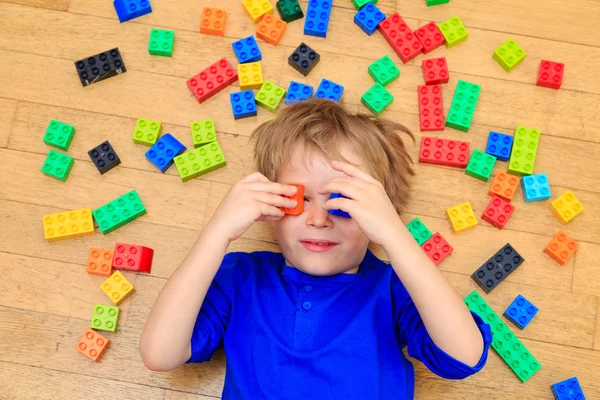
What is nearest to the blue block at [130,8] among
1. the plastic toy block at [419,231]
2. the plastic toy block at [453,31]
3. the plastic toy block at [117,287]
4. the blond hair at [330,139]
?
the blond hair at [330,139]

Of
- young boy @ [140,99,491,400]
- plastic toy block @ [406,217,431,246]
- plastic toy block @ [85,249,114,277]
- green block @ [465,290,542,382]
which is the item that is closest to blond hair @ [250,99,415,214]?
young boy @ [140,99,491,400]

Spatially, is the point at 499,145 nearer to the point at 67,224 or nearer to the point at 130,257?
the point at 130,257

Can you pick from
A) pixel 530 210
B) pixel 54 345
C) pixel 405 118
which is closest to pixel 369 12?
pixel 405 118

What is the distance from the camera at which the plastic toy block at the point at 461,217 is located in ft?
5.36

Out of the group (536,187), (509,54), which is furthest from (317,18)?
(536,187)

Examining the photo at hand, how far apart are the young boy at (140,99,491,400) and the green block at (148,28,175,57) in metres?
0.53

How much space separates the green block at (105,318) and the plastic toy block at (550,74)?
135cm

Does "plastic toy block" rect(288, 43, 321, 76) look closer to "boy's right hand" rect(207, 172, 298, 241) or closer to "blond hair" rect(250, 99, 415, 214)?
"blond hair" rect(250, 99, 415, 214)

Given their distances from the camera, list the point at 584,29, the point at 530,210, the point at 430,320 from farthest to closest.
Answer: the point at 584,29 → the point at 530,210 → the point at 430,320

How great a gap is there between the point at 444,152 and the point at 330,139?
508 mm

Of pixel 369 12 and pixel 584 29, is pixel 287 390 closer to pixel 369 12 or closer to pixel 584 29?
pixel 369 12

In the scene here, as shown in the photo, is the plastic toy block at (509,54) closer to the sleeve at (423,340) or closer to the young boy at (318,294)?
the young boy at (318,294)

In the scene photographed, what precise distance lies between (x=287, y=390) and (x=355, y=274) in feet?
0.96

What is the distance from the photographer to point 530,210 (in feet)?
5.50
